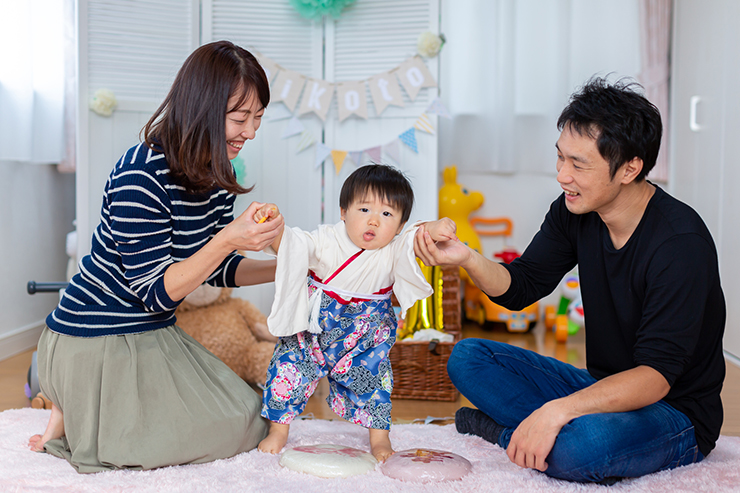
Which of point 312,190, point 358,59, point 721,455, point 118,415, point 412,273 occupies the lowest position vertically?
point 721,455

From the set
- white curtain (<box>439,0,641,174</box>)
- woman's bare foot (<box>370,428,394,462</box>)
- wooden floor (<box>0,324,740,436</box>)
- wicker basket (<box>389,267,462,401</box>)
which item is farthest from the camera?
white curtain (<box>439,0,641,174</box>)

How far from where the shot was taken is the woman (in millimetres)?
1359

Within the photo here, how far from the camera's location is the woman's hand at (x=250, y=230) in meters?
1.32

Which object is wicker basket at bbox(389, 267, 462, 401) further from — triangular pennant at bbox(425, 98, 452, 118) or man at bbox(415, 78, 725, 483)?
triangular pennant at bbox(425, 98, 452, 118)

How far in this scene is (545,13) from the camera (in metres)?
3.53

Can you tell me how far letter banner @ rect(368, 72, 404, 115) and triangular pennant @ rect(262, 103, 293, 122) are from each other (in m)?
0.40

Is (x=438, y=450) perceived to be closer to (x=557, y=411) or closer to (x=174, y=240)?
(x=557, y=411)

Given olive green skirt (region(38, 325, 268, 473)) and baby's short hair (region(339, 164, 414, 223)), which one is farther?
baby's short hair (region(339, 164, 414, 223))

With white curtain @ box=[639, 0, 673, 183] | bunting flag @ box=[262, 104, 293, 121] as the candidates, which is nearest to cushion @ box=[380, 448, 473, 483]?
bunting flag @ box=[262, 104, 293, 121]

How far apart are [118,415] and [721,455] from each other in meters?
1.43

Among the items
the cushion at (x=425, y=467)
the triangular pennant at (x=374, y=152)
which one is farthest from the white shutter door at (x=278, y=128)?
the cushion at (x=425, y=467)

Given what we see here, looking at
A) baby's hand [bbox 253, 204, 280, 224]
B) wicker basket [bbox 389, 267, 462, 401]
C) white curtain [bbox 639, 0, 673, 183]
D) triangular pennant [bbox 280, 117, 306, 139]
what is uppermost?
white curtain [bbox 639, 0, 673, 183]

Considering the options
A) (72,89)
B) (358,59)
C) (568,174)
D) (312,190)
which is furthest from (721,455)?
(72,89)

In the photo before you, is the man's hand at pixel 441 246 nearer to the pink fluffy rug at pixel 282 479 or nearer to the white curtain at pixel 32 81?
the pink fluffy rug at pixel 282 479
